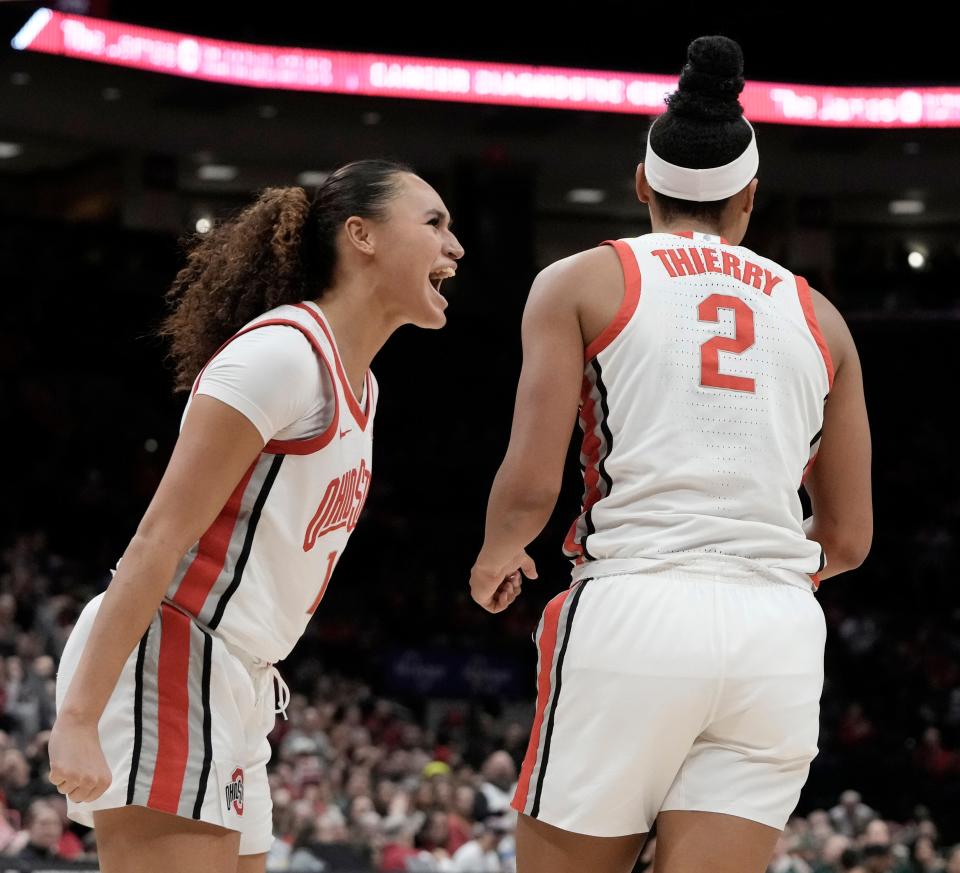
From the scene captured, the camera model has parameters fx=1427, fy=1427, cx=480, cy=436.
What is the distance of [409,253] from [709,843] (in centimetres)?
119

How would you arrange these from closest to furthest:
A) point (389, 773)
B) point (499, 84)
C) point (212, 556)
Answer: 1. point (212, 556)
2. point (389, 773)
3. point (499, 84)

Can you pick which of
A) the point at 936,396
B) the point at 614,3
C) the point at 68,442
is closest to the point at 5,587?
the point at 68,442

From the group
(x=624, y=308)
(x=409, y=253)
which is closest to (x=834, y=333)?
(x=624, y=308)

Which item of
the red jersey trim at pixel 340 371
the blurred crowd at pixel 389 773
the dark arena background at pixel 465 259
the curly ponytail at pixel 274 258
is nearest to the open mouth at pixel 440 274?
the curly ponytail at pixel 274 258

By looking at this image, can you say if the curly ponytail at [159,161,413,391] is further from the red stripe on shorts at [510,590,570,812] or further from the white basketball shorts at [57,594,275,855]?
the red stripe on shorts at [510,590,570,812]

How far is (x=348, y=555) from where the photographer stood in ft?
54.2

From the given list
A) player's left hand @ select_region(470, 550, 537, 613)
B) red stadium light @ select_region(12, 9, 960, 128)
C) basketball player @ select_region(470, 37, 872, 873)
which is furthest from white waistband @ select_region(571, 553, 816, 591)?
red stadium light @ select_region(12, 9, 960, 128)

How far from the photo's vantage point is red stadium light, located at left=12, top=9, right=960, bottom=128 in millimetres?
15195

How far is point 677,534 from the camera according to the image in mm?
2086

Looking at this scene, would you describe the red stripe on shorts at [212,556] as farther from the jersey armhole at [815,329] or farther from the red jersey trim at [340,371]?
the jersey armhole at [815,329]

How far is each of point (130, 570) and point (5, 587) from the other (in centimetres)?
1046

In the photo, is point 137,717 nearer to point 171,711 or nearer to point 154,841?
point 171,711

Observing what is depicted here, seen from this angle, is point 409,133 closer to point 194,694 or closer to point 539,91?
point 539,91

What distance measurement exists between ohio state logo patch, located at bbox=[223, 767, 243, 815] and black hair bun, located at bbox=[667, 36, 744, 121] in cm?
129
